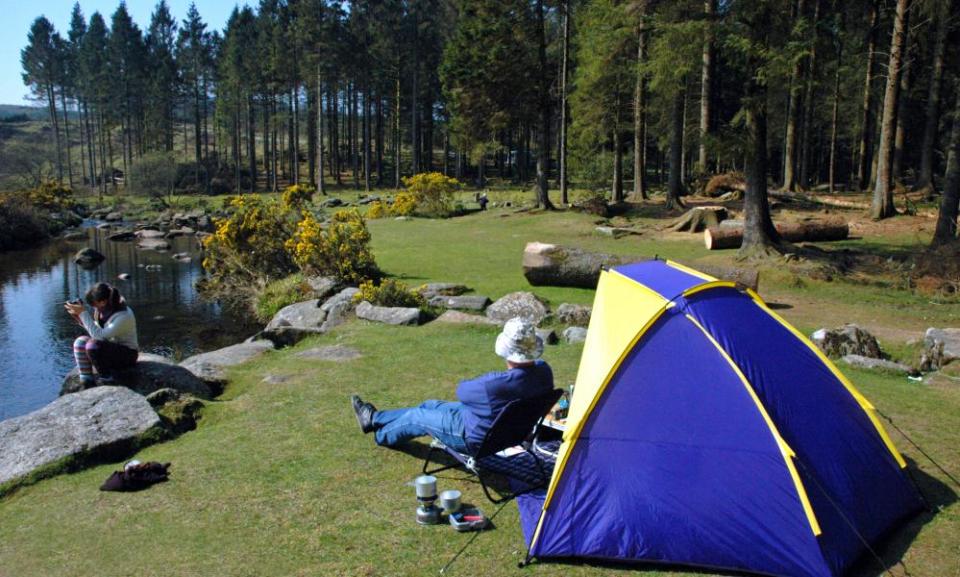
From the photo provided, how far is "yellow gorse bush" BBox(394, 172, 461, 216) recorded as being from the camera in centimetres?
3344

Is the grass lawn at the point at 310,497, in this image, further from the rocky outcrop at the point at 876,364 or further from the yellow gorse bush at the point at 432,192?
the yellow gorse bush at the point at 432,192

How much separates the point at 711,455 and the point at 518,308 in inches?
316

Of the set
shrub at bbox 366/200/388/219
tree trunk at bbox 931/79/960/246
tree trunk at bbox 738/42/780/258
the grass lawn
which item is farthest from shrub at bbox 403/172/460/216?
the grass lawn

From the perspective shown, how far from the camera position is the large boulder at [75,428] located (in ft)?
21.0

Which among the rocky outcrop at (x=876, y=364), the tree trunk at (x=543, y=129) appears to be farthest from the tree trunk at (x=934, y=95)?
the rocky outcrop at (x=876, y=364)

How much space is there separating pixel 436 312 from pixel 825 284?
8204 millimetres

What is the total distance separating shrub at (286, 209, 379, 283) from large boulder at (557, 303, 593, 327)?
6.19m

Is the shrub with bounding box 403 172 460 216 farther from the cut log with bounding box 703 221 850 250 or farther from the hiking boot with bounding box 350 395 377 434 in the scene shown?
the hiking boot with bounding box 350 395 377 434

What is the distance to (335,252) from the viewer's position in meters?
17.2


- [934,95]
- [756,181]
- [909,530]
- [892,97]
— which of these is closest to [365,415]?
[909,530]

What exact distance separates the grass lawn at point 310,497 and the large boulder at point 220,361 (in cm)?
32

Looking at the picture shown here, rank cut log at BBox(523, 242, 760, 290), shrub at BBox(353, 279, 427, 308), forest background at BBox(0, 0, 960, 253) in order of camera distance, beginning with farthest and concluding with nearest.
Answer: forest background at BBox(0, 0, 960, 253) < cut log at BBox(523, 242, 760, 290) < shrub at BBox(353, 279, 427, 308)

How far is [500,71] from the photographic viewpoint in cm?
3073

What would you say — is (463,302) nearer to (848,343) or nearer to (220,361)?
(220,361)
